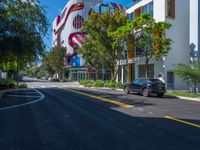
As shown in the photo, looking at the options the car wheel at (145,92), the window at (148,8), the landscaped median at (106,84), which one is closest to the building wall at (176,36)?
the window at (148,8)

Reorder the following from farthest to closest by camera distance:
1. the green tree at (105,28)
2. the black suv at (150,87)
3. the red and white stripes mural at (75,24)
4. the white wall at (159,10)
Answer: the red and white stripes mural at (75,24)
the green tree at (105,28)
the white wall at (159,10)
the black suv at (150,87)

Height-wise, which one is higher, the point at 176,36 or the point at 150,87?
the point at 176,36

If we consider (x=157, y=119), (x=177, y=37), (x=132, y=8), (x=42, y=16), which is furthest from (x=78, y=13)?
(x=157, y=119)

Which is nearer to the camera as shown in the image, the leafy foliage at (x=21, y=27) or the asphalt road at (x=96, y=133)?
the asphalt road at (x=96, y=133)

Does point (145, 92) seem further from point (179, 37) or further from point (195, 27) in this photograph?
point (179, 37)

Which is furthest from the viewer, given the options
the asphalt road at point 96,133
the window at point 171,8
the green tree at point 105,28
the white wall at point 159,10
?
the green tree at point 105,28

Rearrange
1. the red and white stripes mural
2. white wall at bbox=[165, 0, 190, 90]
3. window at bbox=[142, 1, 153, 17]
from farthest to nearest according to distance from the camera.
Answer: the red and white stripes mural < window at bbox=[142, 1, 153, 17] < white wall at bbox=[165, 0, 190, 90]

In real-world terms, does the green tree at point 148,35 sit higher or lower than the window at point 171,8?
lower

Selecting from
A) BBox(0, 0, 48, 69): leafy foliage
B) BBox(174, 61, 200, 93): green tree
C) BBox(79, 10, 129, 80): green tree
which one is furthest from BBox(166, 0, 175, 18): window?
BBox(0, 0, 48, 69): leafy foliage

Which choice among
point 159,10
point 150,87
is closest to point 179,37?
point 159,10

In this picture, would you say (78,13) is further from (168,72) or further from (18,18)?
(18,18)

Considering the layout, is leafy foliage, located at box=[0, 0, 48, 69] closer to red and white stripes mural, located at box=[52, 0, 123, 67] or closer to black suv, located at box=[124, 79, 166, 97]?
black suv, located at box=[124, 79, 166, 97]

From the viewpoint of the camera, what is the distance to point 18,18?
52.0 ft

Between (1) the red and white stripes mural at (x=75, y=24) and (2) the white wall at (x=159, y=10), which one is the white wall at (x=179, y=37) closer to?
(2) the white wall at (x=159, y=10)
